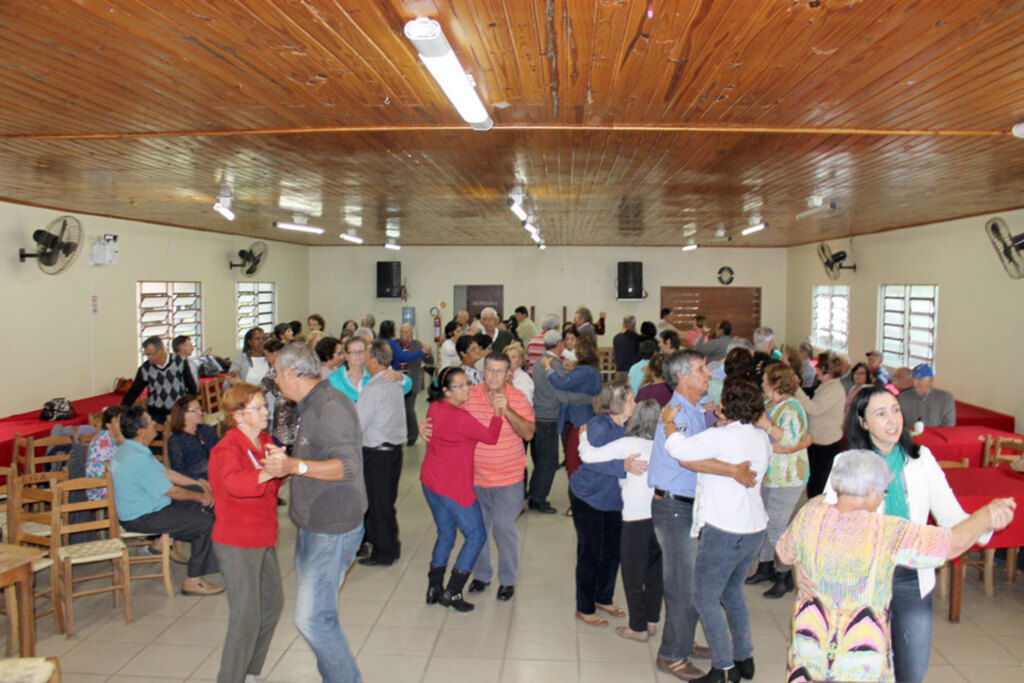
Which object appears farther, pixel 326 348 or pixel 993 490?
pixel 326 348

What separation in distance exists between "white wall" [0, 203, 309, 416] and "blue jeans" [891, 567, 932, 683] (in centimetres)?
A: 834

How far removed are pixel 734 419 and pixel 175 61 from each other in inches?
119

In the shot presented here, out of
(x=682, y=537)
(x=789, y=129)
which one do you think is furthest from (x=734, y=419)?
(x=789, y=129)

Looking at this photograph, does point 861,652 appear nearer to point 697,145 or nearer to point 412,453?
point 697,145

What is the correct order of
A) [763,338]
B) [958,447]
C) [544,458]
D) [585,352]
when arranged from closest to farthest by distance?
[958,447] < [585,352] < [544,458] < [763,338]

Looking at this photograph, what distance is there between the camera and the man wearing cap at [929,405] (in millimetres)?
7082

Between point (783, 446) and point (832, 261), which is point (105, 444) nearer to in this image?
point (783, 446)

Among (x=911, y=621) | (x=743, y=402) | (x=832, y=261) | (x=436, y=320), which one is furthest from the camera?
(x=436, y=320)

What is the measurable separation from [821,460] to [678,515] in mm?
2906

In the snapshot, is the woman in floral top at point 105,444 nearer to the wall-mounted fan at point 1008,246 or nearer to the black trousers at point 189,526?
the black trousers at point 189,526

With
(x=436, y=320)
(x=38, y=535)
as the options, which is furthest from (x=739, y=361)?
(x=436, y=320)

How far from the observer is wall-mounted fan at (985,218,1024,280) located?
25.2 feet

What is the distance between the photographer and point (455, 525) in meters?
4.71

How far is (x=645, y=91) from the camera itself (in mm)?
3645
